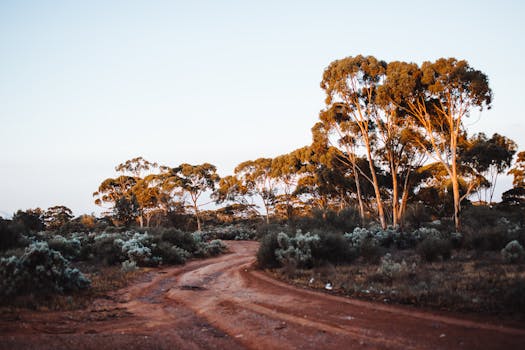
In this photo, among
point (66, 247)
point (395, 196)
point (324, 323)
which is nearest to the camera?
point (324, 323)

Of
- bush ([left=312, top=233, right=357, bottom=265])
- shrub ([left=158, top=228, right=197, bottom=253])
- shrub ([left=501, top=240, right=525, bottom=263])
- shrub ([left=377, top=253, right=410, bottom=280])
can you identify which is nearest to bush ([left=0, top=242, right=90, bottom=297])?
bush ([left=312, top=233, right=357, bottom=265])

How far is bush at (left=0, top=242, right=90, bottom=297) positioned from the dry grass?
18.8ft

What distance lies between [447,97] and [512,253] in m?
11.9

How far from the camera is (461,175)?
3275 cm

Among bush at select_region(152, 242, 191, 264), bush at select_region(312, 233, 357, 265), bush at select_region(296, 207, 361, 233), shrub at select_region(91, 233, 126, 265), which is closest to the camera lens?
bush at select_region(312, 233, 357, 265)

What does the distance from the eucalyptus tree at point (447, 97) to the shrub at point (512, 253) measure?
27.3 feet

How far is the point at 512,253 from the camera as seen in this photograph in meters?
10.1

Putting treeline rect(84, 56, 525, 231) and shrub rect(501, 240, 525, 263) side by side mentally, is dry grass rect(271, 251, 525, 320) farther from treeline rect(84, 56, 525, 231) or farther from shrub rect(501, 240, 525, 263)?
treeline rect(84, 56, 525, 231)

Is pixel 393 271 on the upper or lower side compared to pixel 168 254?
upper

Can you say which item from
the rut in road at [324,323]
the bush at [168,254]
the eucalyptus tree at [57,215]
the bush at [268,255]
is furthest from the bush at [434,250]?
the eucalyptus tree at [57,215]

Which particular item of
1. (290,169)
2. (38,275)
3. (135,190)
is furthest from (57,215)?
(38,275)

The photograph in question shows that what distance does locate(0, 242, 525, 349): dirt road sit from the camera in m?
4.80

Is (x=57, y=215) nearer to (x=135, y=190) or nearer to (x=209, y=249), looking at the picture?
(x=135, y=190)

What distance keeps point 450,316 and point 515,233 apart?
9.65m
